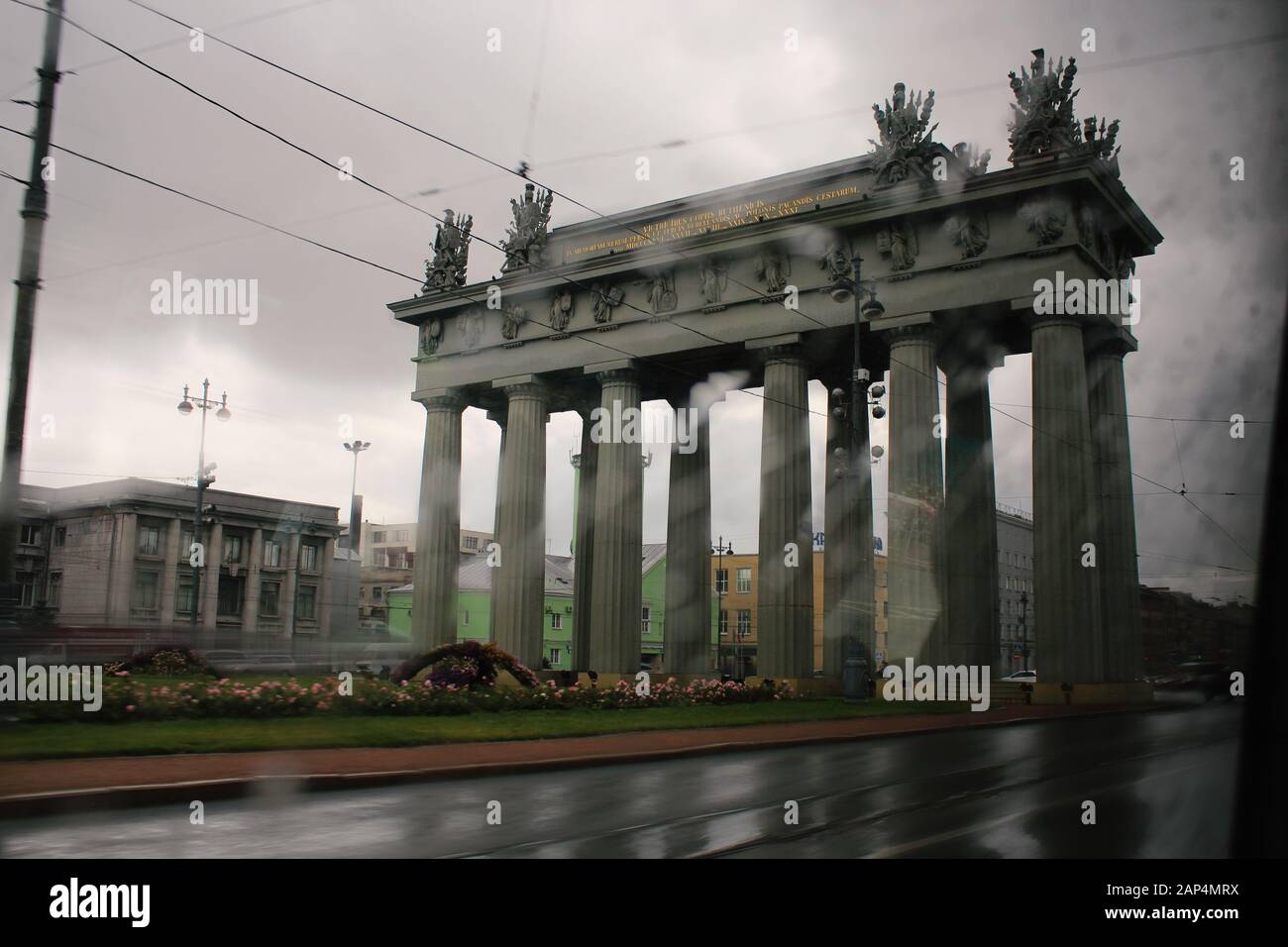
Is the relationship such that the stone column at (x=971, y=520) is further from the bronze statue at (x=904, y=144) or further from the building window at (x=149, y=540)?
the building window at (x=149, y=540)

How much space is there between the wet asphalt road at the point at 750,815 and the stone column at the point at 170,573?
22.9 ft

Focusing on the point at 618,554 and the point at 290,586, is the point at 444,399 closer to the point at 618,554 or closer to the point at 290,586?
the point at 618,554

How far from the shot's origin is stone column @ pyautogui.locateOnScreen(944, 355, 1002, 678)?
3462cm

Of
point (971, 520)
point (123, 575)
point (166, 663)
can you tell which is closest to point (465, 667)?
point (166, 663)

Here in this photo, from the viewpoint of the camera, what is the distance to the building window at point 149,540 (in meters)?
16.2

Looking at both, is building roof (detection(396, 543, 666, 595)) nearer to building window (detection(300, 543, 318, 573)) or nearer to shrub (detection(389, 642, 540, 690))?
shrub (detection(389, 642, 540, 690))

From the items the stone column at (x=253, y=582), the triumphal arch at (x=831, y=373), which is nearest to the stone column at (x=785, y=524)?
the triumphal arch at (x=831, y=373)

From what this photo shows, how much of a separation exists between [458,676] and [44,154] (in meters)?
16.3

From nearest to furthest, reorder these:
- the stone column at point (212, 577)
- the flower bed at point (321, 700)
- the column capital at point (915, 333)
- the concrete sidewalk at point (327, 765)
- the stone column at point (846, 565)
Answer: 1. the concrete sidewalk at point (327, 765)
2. the flower bed at point (321, 700)
3. the stone column at point (212, 577)
4. the column capital at point (915, 333)
5. the stone column at point (846, 565)

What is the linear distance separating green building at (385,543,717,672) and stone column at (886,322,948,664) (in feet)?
39.0

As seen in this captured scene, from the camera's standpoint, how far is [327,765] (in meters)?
13.4

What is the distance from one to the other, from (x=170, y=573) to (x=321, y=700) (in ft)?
12.2

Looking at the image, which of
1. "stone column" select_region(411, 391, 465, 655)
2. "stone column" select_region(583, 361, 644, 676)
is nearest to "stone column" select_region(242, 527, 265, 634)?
"stone column" select_region(583, 361, 644, 676)

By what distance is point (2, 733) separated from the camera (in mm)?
11289
